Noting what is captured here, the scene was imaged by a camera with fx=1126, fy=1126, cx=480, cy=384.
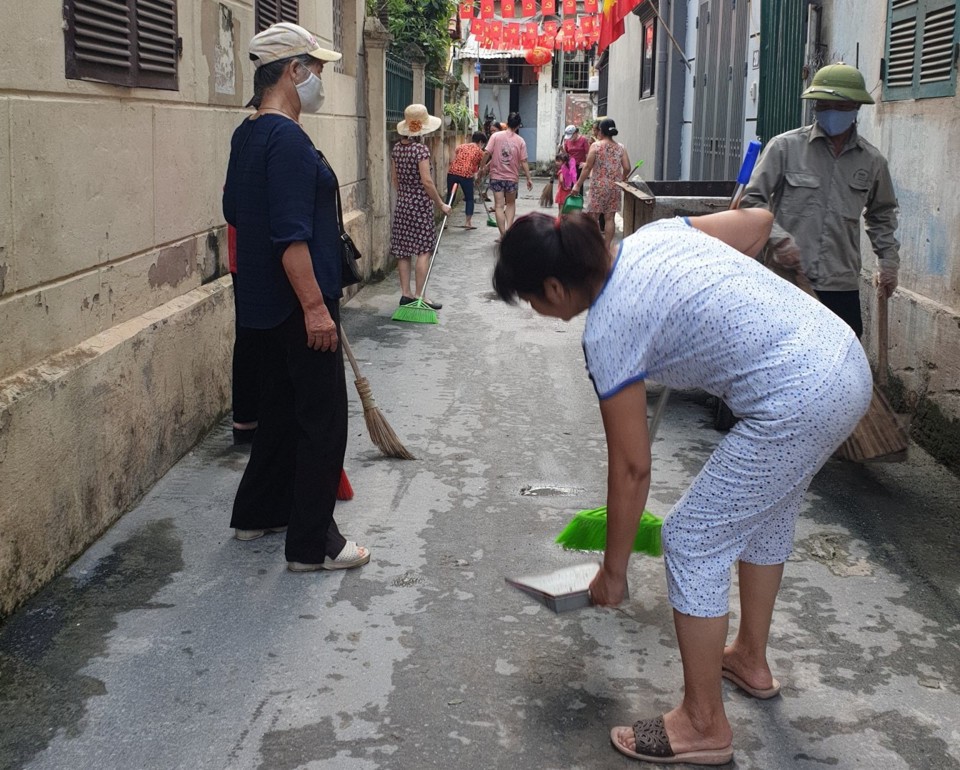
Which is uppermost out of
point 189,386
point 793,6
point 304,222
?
point 793,6

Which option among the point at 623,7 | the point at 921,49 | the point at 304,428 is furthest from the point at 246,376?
the point at 623,7

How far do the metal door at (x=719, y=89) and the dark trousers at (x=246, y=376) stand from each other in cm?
730

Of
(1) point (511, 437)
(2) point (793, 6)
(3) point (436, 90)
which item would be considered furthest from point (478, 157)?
(1) point (511, 437)

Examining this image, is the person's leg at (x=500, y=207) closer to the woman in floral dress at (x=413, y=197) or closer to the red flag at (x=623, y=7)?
the red flag at (x=623, y=7)

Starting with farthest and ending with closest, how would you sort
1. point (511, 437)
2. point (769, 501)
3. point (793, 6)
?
point (793, 6)
point (511, 437)
point (769, 501)

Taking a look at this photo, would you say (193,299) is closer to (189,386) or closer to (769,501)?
(189,386)

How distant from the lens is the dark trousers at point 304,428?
160 inches

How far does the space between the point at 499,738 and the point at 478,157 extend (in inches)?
576

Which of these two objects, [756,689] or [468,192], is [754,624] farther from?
[468,192]

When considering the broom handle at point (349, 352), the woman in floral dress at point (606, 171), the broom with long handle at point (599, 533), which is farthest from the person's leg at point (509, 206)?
the broom with long handle at point (599, 533)

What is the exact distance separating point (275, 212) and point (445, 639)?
5.11 feet

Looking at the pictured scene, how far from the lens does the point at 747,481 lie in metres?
2.76

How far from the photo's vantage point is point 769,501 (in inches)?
110

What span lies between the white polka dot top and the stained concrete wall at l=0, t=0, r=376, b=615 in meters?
2.07
